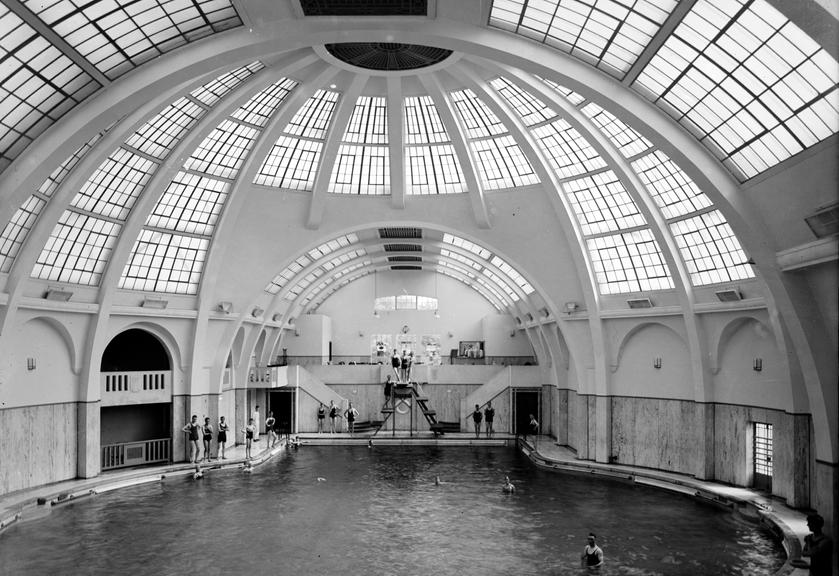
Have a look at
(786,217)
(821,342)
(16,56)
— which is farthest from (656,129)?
(16,56)

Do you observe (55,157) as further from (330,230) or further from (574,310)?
(574,310)

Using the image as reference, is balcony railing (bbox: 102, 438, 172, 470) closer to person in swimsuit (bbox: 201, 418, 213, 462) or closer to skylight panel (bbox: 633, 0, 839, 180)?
person in swimsuit (bbox: 201, 418, 213, 462)

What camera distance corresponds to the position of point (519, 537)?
22.2m

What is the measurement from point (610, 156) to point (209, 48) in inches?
645

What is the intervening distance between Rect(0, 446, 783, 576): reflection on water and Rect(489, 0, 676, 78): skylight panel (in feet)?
49.1

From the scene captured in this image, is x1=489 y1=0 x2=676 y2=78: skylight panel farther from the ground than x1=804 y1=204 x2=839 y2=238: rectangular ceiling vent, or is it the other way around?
x1=489 y1=0 x2=676 y2=78: skylight panel

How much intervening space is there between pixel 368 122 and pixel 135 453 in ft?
67.4

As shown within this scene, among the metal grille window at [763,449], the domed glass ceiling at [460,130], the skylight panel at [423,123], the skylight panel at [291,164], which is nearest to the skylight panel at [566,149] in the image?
the domed glass ceiling at [460,130]

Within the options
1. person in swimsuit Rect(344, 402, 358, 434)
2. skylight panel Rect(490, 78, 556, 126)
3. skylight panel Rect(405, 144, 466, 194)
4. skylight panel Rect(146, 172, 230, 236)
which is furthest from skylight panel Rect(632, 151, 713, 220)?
person in swimsuit Rect(344, 402, 358, 434)

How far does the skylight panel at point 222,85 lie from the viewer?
27328 mm

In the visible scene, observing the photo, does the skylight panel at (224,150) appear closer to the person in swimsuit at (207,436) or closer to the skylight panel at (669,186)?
the person in swimsuit at (207,436)

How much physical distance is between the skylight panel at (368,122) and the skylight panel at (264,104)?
3314 mm

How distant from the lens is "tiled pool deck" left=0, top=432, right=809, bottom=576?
76.6 ft

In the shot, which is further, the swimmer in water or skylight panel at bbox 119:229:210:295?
skylight panel at bbox 119:229:210:295
